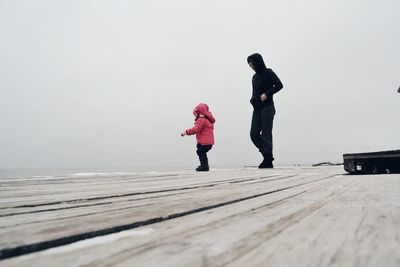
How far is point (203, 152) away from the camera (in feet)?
19.4

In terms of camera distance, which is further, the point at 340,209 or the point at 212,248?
the point at 340,209

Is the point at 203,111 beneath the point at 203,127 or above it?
above

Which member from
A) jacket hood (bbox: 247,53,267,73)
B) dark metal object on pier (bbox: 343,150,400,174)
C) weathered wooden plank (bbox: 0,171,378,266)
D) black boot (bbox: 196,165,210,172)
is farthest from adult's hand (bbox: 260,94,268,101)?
weathered wooden plank (bbox: 0,171,378,266)

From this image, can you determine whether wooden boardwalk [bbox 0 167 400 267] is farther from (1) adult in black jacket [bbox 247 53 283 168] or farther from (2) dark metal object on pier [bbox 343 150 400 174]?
(1) adult in black jacket [bbox 247 53 283 168]

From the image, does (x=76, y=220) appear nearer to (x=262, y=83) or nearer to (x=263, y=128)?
(x=263, y=128)

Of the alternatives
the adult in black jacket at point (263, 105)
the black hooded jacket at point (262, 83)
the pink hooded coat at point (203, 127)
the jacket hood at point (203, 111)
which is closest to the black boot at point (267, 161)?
the adult in black jacket at point (263, 105)

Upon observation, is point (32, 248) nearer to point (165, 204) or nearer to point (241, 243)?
point (241, 243)

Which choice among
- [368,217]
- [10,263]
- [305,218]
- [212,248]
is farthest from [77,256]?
[368,217]

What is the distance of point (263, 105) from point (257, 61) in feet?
2.41

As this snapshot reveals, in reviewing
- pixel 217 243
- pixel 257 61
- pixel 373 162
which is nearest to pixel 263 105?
pixel 257 61

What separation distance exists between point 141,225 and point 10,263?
304mm

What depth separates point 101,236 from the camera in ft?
2.10

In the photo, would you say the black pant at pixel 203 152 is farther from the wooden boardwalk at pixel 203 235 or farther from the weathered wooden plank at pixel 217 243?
the weathered wooden plank at pixel 217 243

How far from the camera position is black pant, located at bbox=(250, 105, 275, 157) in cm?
567
